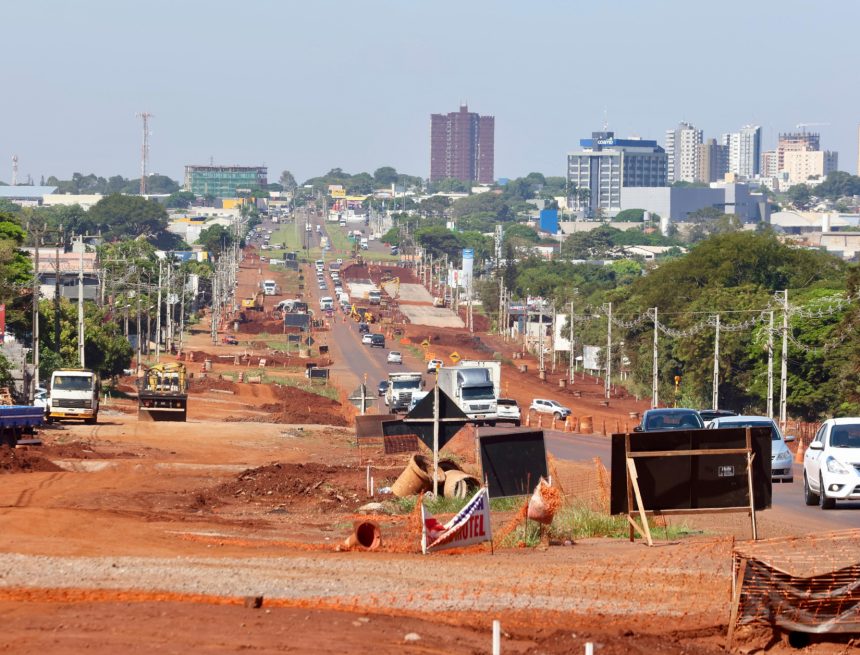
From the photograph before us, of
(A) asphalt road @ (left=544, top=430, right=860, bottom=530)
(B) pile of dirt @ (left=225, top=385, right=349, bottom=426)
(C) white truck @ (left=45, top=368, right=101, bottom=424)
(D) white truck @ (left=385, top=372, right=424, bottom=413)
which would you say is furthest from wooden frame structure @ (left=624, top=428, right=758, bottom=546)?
(D) white truck @ (left=385, top=372, right=424, bottom=413)

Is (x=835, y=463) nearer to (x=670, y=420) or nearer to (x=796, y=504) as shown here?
(x=796, y=504)

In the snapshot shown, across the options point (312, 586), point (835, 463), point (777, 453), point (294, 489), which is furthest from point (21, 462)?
point (312, 586)

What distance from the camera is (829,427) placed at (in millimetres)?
25578

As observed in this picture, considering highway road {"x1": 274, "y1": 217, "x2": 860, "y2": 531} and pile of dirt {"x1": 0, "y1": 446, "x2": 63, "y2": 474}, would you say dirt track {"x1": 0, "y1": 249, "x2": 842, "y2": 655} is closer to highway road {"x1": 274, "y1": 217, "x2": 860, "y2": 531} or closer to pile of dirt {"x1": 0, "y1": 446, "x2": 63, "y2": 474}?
highway road {"x1": 274, "y1": 217, "x2": 860, "y2": 531}

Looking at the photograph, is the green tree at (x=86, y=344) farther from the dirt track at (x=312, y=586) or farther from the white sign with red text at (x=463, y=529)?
the white sign with red text at (x=463, y=529)

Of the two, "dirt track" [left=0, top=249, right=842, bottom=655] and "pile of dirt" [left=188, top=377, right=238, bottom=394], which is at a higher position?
"dirt track" [left=0, top=249, right=842, bottom=655]

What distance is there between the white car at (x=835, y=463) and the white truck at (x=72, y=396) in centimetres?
3007

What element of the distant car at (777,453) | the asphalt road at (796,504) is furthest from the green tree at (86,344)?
the distant car at (777,453)

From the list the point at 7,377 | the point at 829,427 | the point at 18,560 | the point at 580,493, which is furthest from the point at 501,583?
the point at 7,377

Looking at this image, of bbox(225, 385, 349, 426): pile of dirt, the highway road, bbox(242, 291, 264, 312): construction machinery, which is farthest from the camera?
bbox(242, 291, 264, 312): construction machinery

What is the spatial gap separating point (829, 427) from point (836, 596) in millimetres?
11190

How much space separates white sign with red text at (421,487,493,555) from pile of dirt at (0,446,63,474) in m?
15.0

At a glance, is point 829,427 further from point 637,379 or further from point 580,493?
point 637,379

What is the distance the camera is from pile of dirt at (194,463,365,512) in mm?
28422
